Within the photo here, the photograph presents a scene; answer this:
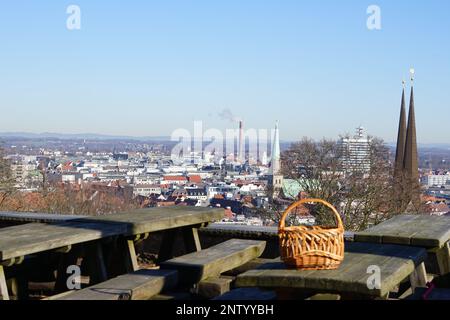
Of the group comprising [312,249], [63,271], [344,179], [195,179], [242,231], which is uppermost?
[312,249]

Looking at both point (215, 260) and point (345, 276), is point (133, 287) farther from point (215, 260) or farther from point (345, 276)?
point (345, 276)

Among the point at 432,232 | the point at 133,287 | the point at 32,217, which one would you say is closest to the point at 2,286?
the point at 133,287

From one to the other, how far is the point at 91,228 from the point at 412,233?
8.20 feet

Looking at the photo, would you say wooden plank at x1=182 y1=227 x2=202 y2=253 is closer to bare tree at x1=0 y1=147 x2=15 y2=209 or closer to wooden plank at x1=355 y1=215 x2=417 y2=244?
wooden plank at x1=355 y1=215 x2=417 y2=244

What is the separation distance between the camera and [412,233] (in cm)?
499

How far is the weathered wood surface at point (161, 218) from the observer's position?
221 inches

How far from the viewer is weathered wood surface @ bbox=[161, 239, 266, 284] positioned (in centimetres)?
513

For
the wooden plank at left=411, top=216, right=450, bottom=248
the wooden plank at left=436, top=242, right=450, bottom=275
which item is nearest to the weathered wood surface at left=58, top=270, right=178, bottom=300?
the wooden plank at left=411, top=216, right=450, bottom=248

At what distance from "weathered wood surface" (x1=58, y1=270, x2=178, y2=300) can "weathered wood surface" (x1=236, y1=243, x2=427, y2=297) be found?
1055 mm

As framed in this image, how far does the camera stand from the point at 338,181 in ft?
79.7

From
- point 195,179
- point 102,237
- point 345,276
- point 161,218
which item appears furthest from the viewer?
point 195,179
